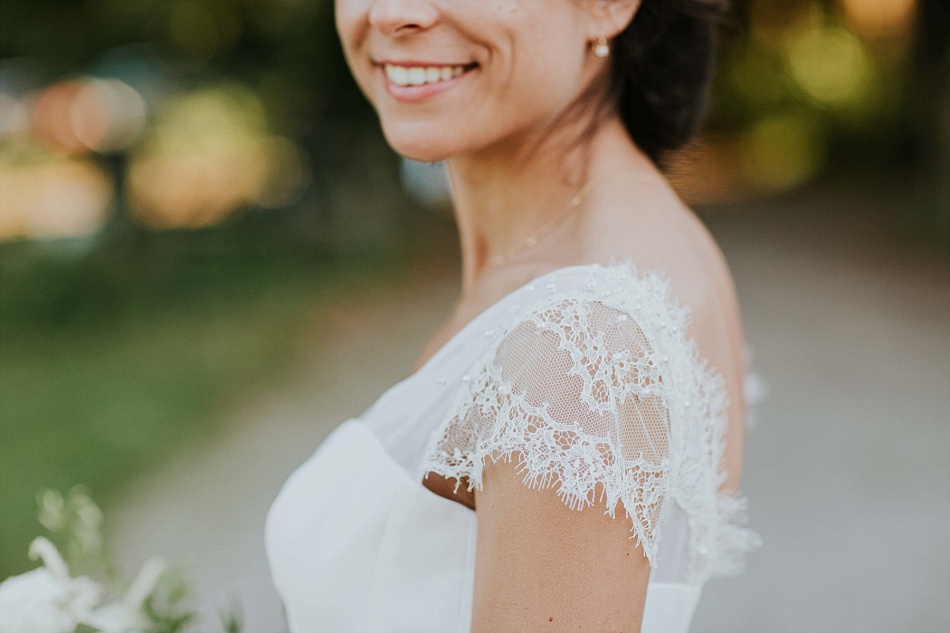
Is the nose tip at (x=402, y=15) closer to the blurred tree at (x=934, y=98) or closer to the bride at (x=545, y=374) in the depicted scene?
the bride at (x=545, y=374)

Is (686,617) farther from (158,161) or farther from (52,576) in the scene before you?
(158,161)

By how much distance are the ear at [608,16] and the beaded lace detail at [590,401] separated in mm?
439

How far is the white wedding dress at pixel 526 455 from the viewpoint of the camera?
4.18ft

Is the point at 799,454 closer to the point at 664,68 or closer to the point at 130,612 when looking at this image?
the point at 664,68

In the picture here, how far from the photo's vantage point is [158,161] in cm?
1030

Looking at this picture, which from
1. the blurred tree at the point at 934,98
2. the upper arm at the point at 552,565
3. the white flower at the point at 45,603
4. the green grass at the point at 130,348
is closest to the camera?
the upper arm at the point at 552,565

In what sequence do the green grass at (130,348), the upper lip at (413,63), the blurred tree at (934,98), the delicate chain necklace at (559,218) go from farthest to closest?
the blurred tree at (934,98), the green grass at (130,348), the delicate chain necklace at (559,218), the upper lip at (413,63)

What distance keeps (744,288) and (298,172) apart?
4.97 metres

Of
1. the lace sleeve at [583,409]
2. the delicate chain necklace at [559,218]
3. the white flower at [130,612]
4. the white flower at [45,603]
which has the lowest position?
the white flower at [130,612]

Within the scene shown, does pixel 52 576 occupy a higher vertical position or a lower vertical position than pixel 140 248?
higher

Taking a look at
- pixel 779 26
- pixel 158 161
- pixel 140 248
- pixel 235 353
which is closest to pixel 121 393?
pixel 235 353

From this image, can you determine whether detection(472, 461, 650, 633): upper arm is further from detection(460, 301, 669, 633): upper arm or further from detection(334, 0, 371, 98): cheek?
detection(334, 0, 371, 98): cheek

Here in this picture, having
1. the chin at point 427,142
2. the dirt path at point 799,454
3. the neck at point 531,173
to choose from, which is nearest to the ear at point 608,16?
the neck at point 531,173

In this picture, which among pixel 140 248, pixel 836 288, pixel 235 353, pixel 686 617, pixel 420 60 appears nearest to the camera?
pixel 420 60
